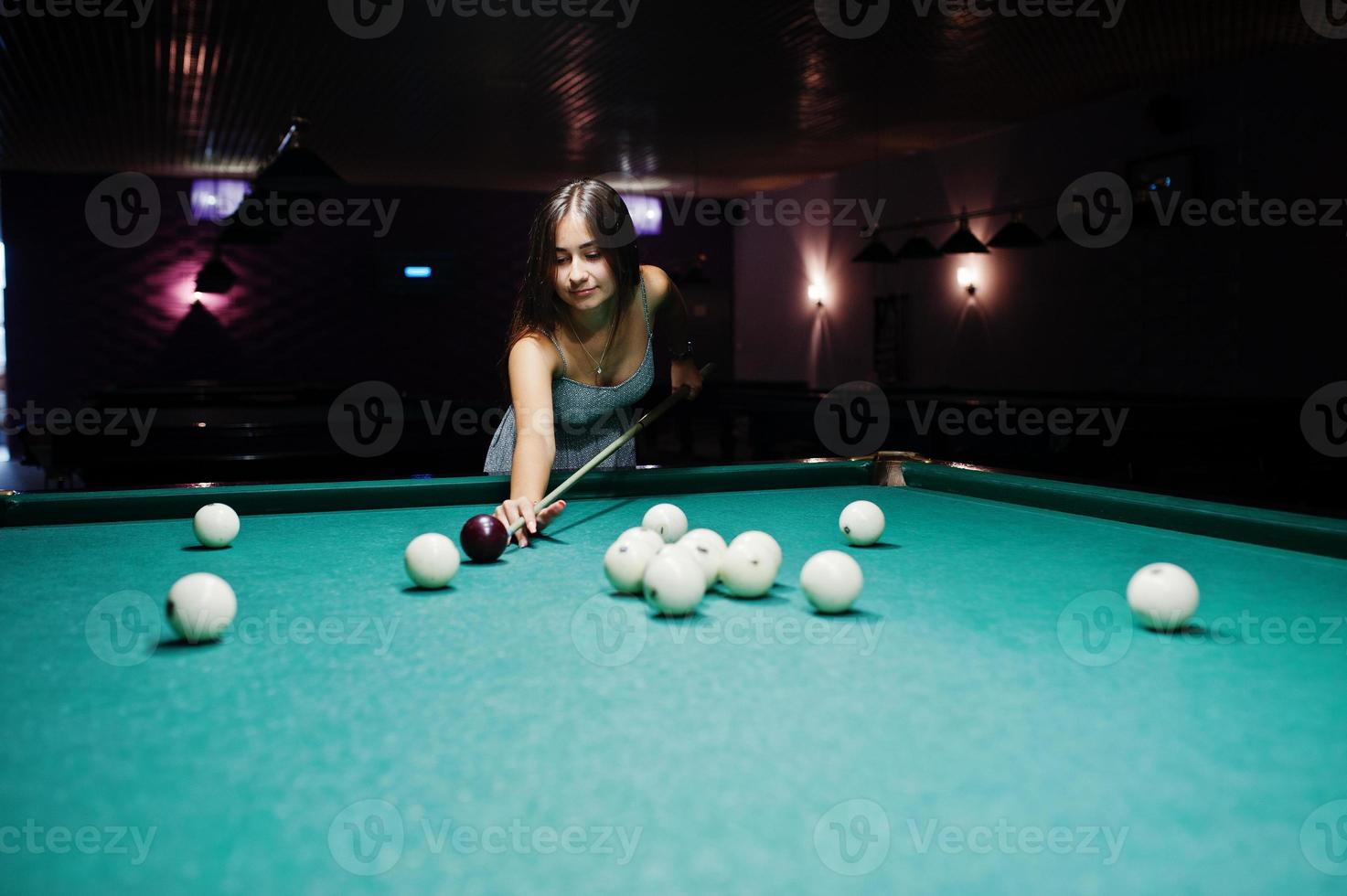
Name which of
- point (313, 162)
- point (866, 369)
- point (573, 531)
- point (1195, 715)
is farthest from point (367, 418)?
point (866, 369)

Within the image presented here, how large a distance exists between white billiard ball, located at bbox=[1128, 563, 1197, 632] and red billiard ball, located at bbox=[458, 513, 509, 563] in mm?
1108

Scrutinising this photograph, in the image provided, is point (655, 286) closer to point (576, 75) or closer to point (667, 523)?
point (667, 523)

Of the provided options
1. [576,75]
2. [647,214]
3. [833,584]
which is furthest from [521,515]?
Result: [647,214]

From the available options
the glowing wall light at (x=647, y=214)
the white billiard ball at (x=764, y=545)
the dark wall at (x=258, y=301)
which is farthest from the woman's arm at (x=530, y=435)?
the glowing wall light at (x=647, y=214)

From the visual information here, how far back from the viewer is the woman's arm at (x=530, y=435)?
89.0 inches

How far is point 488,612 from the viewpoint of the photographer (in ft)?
5.35

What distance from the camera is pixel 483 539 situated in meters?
2.01

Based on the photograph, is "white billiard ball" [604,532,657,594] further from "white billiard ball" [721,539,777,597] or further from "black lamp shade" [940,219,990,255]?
"black lamp shade" [940,219,990,255]

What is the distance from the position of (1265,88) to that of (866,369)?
550 cm

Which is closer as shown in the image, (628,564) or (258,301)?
(628,564)

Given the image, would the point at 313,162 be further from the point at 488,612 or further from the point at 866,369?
the point at 866,369

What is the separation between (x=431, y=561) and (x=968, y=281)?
967 cm

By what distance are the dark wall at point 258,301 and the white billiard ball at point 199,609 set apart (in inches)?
415

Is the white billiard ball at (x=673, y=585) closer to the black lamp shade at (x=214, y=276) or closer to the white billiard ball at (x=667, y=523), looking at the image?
the white billiard ball at (x=667, y=523)
